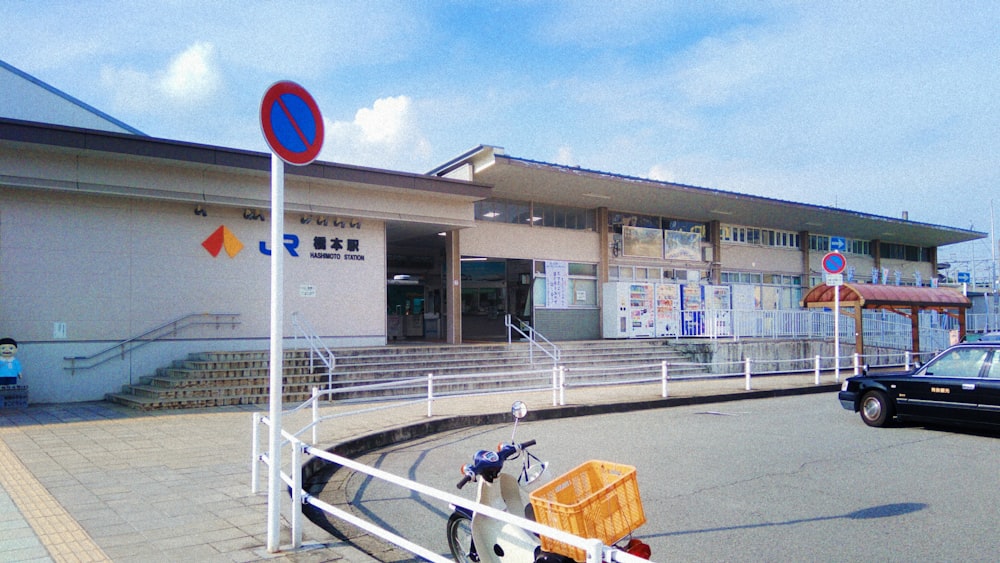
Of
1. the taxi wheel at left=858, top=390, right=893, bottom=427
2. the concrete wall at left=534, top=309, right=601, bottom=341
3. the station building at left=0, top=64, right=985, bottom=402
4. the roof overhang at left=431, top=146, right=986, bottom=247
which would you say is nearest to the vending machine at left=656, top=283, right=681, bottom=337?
the station building at left=0, top=64, right=985, bottom=402

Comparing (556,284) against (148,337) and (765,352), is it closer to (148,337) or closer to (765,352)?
(765,352)

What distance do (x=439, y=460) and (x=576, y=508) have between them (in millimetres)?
5251

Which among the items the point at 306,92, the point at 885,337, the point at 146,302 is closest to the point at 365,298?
the point at 146,302

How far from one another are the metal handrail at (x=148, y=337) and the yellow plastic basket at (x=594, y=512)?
42.5ft

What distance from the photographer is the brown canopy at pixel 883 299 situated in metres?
19.7

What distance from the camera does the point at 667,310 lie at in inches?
922

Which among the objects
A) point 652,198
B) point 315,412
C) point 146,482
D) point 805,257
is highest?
point 652,198

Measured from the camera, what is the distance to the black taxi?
379 inches

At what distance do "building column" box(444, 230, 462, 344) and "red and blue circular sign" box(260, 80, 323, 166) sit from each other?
1446 cm

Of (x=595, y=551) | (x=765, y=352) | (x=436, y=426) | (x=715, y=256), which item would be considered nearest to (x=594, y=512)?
(x=595, y=551)

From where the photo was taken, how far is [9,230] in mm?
12906

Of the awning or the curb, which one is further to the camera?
the awning

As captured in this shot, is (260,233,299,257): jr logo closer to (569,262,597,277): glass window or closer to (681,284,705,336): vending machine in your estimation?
(569,262,597,277): glass window

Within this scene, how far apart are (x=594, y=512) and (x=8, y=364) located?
507 inches
